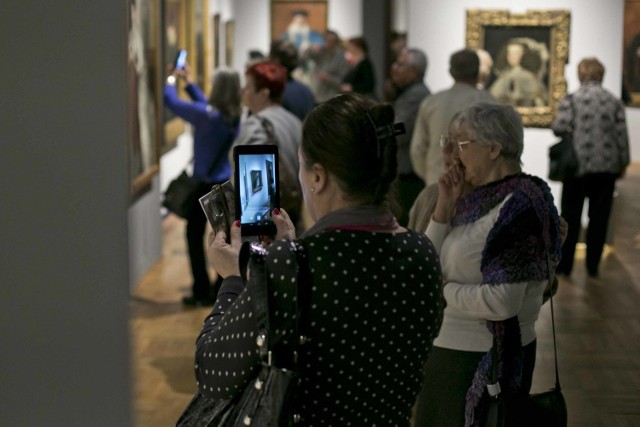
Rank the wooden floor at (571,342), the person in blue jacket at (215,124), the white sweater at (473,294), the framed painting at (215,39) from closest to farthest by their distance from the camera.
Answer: the white sweater at (473,294)
the wooden floor at (571,342)
the person in blue jacket at (215,124)
the framed painting at (215,39)

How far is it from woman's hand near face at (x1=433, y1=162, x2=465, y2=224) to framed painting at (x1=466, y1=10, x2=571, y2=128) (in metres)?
7.14

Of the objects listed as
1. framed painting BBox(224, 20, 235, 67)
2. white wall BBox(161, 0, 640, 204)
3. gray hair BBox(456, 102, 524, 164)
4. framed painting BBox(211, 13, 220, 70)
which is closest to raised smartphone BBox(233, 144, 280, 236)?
gray hair BBox(456, 102, 524, 164)

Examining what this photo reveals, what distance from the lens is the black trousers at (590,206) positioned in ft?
32.7

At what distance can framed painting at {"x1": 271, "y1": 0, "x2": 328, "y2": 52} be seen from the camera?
23.1 meters

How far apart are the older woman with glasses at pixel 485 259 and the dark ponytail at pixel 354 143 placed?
1.21 metres

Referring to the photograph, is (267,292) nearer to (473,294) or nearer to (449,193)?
(473,294)

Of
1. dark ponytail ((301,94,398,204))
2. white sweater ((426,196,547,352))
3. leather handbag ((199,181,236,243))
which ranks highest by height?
dark ponytail ((301,94,398,204))

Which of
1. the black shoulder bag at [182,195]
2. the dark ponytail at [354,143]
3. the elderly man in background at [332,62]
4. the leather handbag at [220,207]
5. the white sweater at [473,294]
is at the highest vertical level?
the dark ponytail at [354,143]

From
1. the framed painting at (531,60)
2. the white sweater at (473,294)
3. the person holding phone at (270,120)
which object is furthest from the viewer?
the framed painting at (531,60)

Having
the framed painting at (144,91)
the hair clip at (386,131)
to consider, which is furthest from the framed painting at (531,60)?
the hair clip at (386,131)

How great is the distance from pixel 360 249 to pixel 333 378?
0.87ft

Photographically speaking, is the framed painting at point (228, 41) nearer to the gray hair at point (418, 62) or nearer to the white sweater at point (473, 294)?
the gray hair at point (418, 62)

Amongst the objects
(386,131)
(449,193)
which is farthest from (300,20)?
(386,131)

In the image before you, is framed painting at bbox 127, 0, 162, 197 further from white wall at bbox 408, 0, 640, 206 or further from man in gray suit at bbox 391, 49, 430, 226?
white wall at bbox 408, 0, 640, 206
